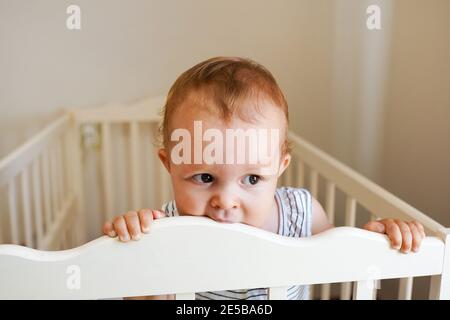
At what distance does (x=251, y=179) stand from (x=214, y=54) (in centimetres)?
88

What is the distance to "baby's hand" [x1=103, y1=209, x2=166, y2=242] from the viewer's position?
56 centimetres

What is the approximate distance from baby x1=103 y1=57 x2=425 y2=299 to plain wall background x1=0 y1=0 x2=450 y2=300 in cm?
72

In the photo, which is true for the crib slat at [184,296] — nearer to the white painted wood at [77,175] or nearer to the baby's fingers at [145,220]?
the baby's fingers at [145,220]

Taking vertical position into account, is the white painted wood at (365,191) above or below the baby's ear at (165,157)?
below

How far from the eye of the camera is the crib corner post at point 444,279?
646mm

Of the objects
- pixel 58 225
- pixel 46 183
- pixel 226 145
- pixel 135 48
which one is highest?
pixel 135 48

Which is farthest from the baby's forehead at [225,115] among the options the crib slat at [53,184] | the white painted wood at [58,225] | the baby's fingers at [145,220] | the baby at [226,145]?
the crib slat at [53,184]

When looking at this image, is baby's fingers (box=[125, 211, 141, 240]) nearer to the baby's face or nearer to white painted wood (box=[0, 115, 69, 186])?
the baby's face

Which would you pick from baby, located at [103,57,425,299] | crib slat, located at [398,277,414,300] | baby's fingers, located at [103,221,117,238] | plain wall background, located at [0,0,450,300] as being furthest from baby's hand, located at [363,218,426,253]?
plain wall background, located at [0,0,450,300]

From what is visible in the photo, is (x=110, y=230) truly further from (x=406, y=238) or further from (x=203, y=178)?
(x=406, y=238)

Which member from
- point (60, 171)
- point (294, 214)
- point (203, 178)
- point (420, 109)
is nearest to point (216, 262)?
point (203, 178)

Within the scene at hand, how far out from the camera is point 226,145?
610mm
